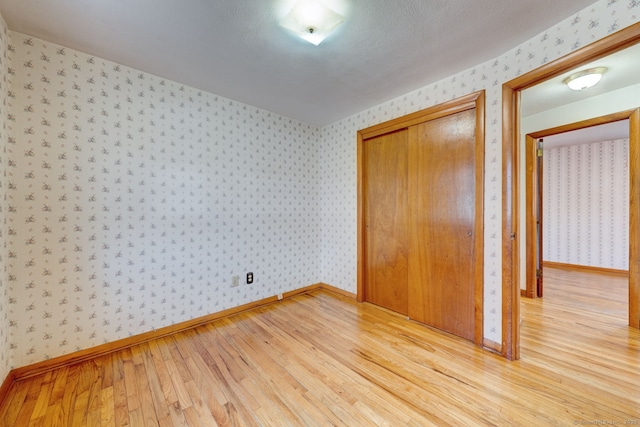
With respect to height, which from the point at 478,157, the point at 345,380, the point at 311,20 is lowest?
the point at 345,380

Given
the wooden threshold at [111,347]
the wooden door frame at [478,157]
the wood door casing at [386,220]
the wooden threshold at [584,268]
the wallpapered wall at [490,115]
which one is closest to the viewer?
the wallpapered wall at [490,115]

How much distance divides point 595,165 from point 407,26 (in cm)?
516

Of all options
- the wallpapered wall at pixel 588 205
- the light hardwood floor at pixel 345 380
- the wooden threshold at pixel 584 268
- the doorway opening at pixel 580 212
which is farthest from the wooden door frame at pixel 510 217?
the wallpapered wall at pixel 588 205

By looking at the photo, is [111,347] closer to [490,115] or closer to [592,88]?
[490,115]

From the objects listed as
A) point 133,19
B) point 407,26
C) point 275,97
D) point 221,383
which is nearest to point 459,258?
point 407,26

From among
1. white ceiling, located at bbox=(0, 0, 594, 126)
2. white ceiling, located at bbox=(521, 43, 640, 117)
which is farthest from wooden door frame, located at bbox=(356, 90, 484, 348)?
white ceiling, located at bbox=(521, 43, 640, 117)

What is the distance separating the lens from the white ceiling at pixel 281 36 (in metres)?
1.39

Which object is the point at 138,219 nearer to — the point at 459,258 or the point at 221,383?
the point at 221,383

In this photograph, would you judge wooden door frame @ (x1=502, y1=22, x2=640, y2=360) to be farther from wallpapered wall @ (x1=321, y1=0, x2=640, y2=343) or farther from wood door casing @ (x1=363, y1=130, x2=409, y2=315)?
wood door casing @ (x1=363, y1=130, x2=409, y2=315)

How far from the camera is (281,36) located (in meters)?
1.61

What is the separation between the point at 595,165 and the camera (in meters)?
4.32

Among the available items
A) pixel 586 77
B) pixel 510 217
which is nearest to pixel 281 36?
pixel 510 217

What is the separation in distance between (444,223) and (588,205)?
431 centimetres

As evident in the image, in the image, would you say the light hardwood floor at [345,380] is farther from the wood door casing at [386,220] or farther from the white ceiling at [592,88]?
the white ceiling at [592,88]
